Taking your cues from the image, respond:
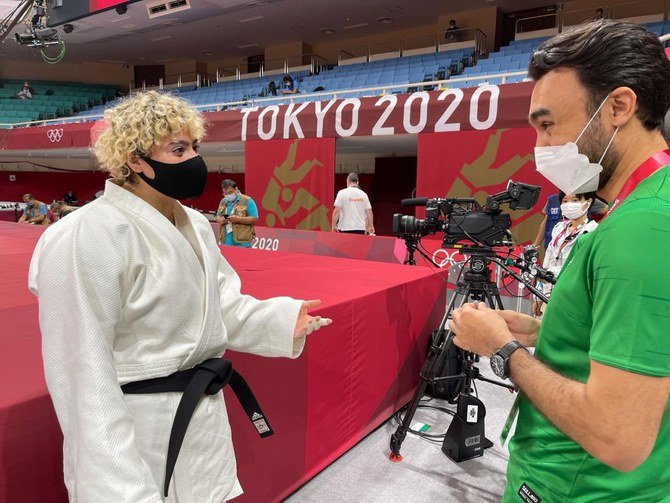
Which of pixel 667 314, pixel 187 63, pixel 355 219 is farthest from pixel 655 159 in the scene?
pixel 187 63

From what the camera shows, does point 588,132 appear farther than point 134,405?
No

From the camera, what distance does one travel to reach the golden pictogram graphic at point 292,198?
764 cm

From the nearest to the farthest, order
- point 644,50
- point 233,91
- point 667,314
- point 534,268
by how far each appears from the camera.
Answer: point 667,314 < point 644,50 < point 534,268 < point 233,91

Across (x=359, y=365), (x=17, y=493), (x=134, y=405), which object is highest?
(x=134, y=405)

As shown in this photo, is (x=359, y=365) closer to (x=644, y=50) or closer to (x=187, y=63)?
(x=644, y=50)

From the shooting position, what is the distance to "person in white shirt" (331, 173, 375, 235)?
616 cm

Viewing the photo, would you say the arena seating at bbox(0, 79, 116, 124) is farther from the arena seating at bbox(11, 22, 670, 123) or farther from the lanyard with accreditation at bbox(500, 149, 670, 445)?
the lanyard with accreditation at bbox(500, 149, 670, 445)

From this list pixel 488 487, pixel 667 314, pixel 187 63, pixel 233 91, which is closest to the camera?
pixel 667 314

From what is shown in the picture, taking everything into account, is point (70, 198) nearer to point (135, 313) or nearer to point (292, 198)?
point (292, 198)

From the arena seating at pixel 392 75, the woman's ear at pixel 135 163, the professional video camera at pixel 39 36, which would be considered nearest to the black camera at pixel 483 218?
the woman's ear at pixel 135 163

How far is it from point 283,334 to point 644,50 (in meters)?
1.00

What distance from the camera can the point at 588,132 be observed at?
751 mm

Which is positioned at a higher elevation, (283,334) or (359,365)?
(283,334)

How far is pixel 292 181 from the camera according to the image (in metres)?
7.89
